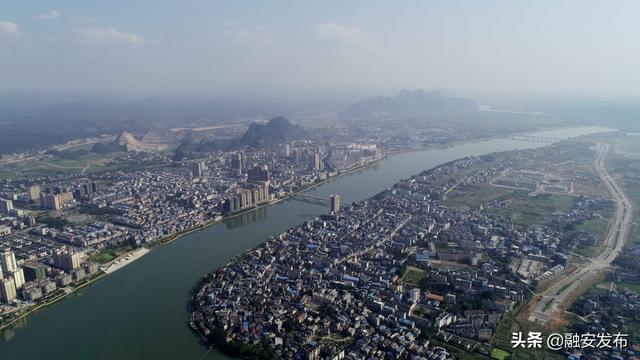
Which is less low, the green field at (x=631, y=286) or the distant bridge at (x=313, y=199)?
the green field at (x=631, y=286)

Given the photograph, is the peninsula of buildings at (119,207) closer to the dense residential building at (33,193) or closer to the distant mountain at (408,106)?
the dense residential building at (33,193)

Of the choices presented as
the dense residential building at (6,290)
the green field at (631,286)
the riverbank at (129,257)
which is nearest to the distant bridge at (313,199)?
the riverbank at (129,257)

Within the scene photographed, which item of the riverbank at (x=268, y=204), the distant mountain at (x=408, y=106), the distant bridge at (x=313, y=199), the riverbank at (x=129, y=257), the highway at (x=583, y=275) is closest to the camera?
the highway at (x=583, y=275)

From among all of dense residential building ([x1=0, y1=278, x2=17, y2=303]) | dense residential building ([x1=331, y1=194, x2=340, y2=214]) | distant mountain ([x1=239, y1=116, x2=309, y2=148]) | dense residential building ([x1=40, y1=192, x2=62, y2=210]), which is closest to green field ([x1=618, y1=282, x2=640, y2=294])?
dense residential building ([x1=331, y1=194, x2=340, y2=214])

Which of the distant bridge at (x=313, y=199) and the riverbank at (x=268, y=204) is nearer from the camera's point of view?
the riverbank at (x=268, y=204)

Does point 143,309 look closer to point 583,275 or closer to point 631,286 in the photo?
point 583,275

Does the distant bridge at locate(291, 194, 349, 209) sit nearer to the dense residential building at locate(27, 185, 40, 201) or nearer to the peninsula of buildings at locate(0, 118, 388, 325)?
the peninsula of buildings at locate(0, 118, 388, 325)

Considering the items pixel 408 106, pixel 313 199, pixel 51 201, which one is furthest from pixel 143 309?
Result: pixel 408 106
